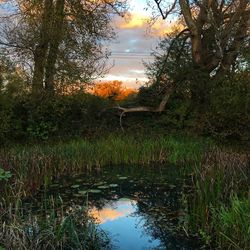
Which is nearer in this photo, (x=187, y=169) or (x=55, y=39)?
(x=187, y=169)

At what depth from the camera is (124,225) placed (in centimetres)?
776

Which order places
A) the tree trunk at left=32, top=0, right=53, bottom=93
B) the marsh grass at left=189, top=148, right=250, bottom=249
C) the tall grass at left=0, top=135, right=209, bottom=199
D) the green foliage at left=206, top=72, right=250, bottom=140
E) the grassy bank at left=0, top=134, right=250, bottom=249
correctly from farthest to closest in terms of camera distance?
1. the tree trunk at left=32, top=0, right=53, bottom=93
2. the green foliage at left=206, top=72, right=250, bottom=140
3. the tall grass at left=0, top=135, right=209, bottom=199
4. the grassy bank at left=0, top=134, right=250, bottom=249
5. the marsh grass at left=189, top=148, right=250, bottom=249

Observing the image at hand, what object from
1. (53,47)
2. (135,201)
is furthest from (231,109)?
(135,201)

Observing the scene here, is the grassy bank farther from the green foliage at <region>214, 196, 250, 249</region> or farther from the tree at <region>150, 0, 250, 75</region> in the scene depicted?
the tree at <region>150, 0, 250, 75</region>

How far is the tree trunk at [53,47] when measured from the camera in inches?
674

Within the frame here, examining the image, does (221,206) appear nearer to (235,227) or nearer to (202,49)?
(235,227)

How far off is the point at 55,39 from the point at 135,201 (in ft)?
32.7

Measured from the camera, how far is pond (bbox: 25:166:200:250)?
22.5ft

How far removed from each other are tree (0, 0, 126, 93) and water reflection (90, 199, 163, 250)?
864 centimetres

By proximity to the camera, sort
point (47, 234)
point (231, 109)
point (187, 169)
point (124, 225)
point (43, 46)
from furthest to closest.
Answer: point (43, 46) < point (231, 109) < point (187, 169) < point (124, 225) < point (47, 234)

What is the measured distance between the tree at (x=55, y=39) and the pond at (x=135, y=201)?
20.6 ft

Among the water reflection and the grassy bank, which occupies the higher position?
the grassy bank

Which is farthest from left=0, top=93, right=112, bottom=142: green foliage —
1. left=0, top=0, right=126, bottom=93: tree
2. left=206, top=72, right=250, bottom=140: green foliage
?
left=206, top=72, right=250, bottom=140: green foliage

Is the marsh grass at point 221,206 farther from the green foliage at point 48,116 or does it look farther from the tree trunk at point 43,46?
the tree trunk at point 43,46
